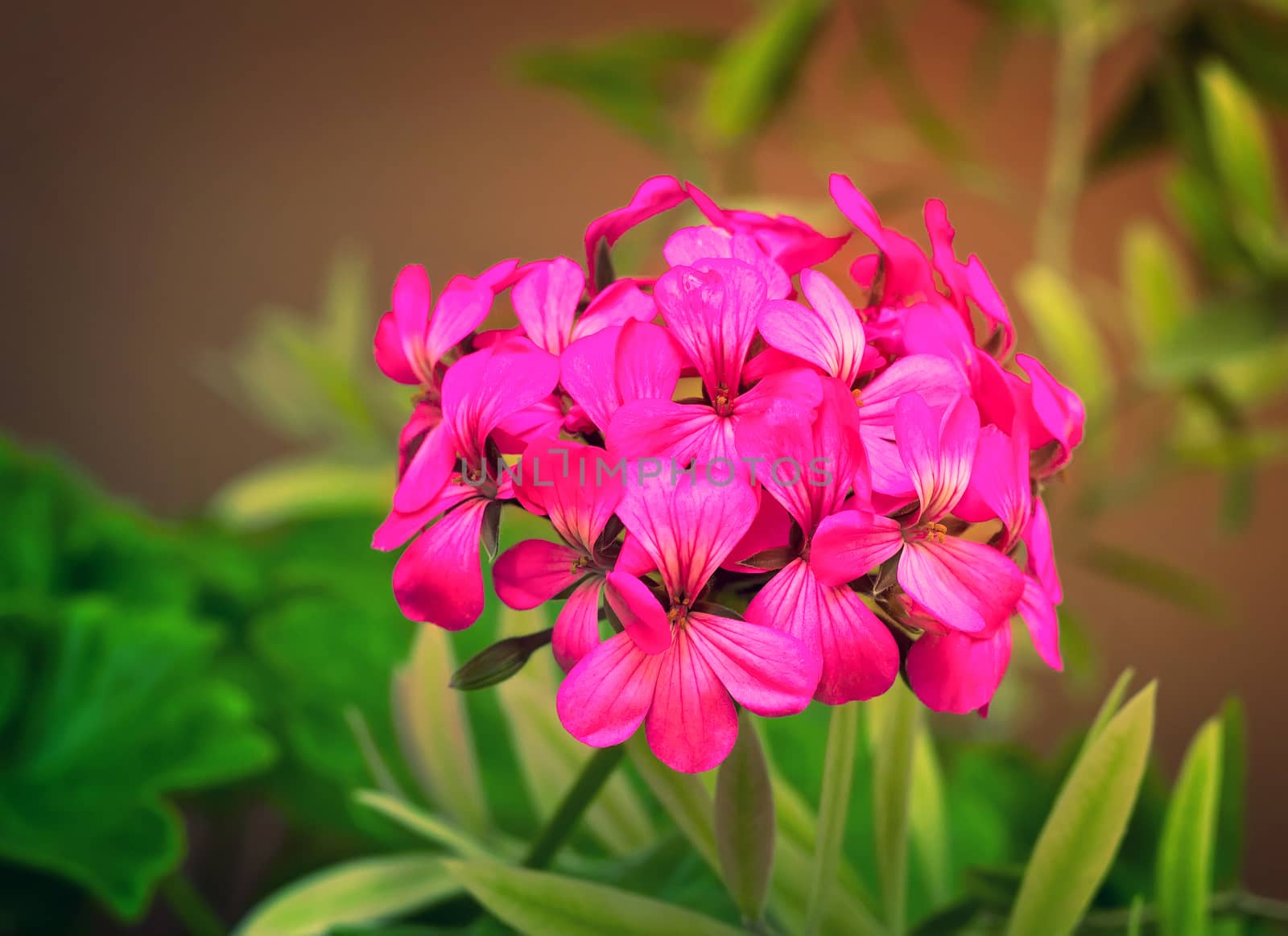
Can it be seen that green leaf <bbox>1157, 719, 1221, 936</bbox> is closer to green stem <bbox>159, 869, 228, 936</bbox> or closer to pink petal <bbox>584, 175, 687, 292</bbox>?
pink petal <bbox>584, 175, 687, 292</bbox>

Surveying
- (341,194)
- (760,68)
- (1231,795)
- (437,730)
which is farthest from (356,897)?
(341,194)

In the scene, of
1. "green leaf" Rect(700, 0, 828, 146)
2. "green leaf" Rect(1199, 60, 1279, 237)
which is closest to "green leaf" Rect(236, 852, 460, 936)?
"green leaf" Rect(700, 0, 828, 146)

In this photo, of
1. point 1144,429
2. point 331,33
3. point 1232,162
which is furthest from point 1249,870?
point 331,33

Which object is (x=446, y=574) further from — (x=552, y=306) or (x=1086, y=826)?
(x=1086, y=826)

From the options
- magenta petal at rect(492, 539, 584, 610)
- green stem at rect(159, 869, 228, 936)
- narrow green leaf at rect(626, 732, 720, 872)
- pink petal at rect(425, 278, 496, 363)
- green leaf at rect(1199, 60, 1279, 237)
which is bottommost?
green stem at rect(159, 869, 228, 936)

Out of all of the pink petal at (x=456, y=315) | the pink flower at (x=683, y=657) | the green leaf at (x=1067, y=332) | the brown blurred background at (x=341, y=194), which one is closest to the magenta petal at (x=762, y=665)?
the pink flower at (x=683, y=657)

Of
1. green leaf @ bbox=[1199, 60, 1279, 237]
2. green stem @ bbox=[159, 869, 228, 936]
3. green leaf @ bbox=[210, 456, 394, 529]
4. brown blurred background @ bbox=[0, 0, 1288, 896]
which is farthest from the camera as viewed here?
brown blurred background @ bbox=[0, 0, 1288, 896]
